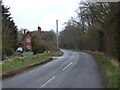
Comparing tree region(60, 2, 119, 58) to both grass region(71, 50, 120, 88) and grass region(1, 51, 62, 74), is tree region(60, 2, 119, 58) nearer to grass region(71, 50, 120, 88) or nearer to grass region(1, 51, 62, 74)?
grass region(71, 50, 120, 88)

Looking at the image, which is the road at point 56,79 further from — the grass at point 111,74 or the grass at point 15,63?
the grass at point 15,63

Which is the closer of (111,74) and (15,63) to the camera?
(111,74)

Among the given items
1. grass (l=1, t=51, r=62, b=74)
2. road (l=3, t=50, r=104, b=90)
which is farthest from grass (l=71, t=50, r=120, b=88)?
grass (l=1, t=51, r=62, b=74)

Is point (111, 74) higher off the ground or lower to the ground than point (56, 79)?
higher

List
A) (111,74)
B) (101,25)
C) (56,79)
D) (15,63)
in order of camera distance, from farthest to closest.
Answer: (101,25), (15,63), (56,79), (111,74)

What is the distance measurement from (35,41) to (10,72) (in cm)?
4325

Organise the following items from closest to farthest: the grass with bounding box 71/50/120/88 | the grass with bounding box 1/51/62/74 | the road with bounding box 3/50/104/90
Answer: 1. the grass with bounding box 71/50/120/88
2. the road with bounding box 3/50/104/90
3. the grass with bounding box 1/51/62/74

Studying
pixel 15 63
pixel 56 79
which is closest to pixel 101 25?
pixel 15 63

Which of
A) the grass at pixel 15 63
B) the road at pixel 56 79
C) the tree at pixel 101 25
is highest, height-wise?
the tree at pixel 101 25

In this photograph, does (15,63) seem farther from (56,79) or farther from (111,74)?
(111,74)

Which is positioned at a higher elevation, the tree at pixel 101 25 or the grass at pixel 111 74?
the tree at pixel 101 25

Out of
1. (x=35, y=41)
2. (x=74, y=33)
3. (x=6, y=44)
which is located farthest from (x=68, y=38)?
(x=6, y=44)

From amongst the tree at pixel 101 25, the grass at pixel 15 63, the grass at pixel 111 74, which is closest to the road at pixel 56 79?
the grass at pixel 111 74

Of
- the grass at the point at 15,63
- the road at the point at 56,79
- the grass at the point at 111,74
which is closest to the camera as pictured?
the grass at the point at 111,74
